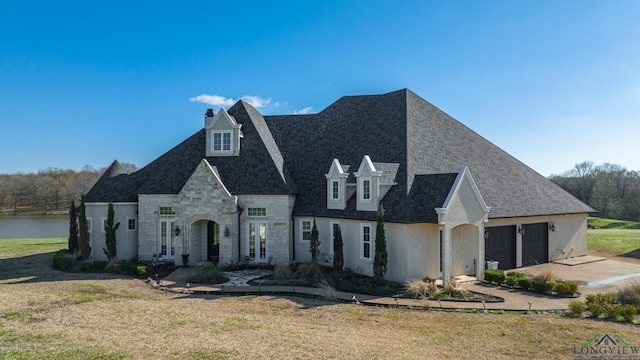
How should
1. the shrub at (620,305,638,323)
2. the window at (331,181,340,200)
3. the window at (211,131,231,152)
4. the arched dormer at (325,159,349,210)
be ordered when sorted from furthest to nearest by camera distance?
1. the window at (211,131,231,152)
2. the window at (331,181,340,200)
3. the arched dormer at (325,159,349,210)
4. the shrub at (620,305,638,323)

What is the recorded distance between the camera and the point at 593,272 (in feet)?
70.8

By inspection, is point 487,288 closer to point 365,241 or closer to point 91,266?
point 365,241

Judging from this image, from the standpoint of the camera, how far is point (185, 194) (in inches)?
883

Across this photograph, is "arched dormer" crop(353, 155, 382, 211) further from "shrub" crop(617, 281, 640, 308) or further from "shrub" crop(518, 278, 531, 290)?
"shrub" crop(617, 281, 640, 308)

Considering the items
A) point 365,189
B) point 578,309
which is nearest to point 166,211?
point 365,189

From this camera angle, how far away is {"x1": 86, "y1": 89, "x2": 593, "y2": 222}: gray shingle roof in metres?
22.4

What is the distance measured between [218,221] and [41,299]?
371 inches

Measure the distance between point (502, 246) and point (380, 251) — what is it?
9.14 m

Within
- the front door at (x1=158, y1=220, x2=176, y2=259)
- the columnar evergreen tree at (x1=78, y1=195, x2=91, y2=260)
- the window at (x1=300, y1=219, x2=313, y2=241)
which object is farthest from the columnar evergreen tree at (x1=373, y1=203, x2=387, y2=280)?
the columnar evergreen tree at (x1=78, y1=195, x2=91, y2=260)

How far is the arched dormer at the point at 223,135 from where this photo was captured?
2467 centimetres

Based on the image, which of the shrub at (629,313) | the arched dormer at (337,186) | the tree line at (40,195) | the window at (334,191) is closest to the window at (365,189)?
the arched dormer at (337,186)

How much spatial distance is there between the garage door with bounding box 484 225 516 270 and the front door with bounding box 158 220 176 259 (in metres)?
19.8

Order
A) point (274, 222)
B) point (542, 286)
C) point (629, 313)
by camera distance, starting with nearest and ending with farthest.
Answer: point (629, 313)
point (542, 286)
point (274, 222)

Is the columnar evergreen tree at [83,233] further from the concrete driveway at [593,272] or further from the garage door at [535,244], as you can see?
the garage door at [535,244]
